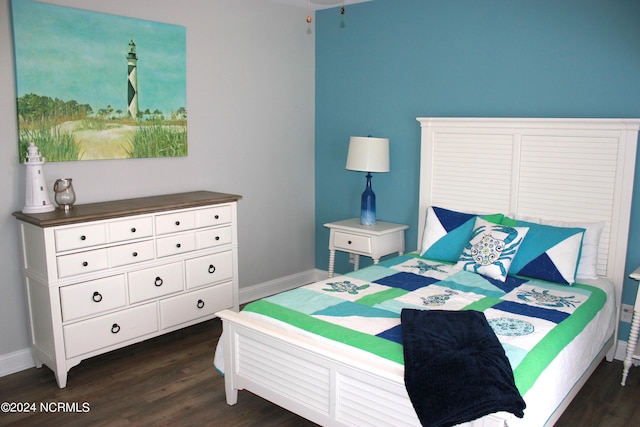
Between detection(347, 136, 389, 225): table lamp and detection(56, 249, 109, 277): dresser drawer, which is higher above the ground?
detection(347, 136, 389, 225): table lamp

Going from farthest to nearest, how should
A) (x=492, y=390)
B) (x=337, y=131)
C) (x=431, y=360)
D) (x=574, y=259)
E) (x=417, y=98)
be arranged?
(x=337, y=131)
(x=417, y=98)
(x=574, y=259)
(x=431, y=360)
(x=492, y=390)

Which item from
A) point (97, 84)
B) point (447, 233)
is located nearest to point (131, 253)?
point (97, 84)

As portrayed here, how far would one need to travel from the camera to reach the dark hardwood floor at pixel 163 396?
2.72 metres

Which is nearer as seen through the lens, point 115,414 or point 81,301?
point 115,414

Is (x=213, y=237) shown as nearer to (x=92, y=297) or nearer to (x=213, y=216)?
(x=213, y=216)

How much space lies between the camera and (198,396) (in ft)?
9.71

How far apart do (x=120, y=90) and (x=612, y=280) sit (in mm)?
3265

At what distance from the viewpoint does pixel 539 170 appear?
3557mm

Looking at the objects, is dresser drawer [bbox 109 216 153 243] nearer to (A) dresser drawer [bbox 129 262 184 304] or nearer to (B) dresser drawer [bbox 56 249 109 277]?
(B) dresser drawer [bbox 56 249 109 277]

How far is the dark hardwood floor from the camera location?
8.94 ft

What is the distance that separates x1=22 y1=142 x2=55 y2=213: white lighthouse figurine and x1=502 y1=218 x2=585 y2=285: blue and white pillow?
9.08 ft

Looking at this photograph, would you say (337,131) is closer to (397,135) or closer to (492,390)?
(397,135)

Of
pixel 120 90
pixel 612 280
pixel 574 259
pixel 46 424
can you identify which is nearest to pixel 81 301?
pixel 46 424

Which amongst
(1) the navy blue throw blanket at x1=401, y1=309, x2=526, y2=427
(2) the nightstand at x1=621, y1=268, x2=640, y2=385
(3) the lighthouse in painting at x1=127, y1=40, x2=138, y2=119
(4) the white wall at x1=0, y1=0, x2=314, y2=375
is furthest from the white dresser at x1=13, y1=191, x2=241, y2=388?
(2) the nightstand at x1=621, y1=268, x2=640, y2=385
